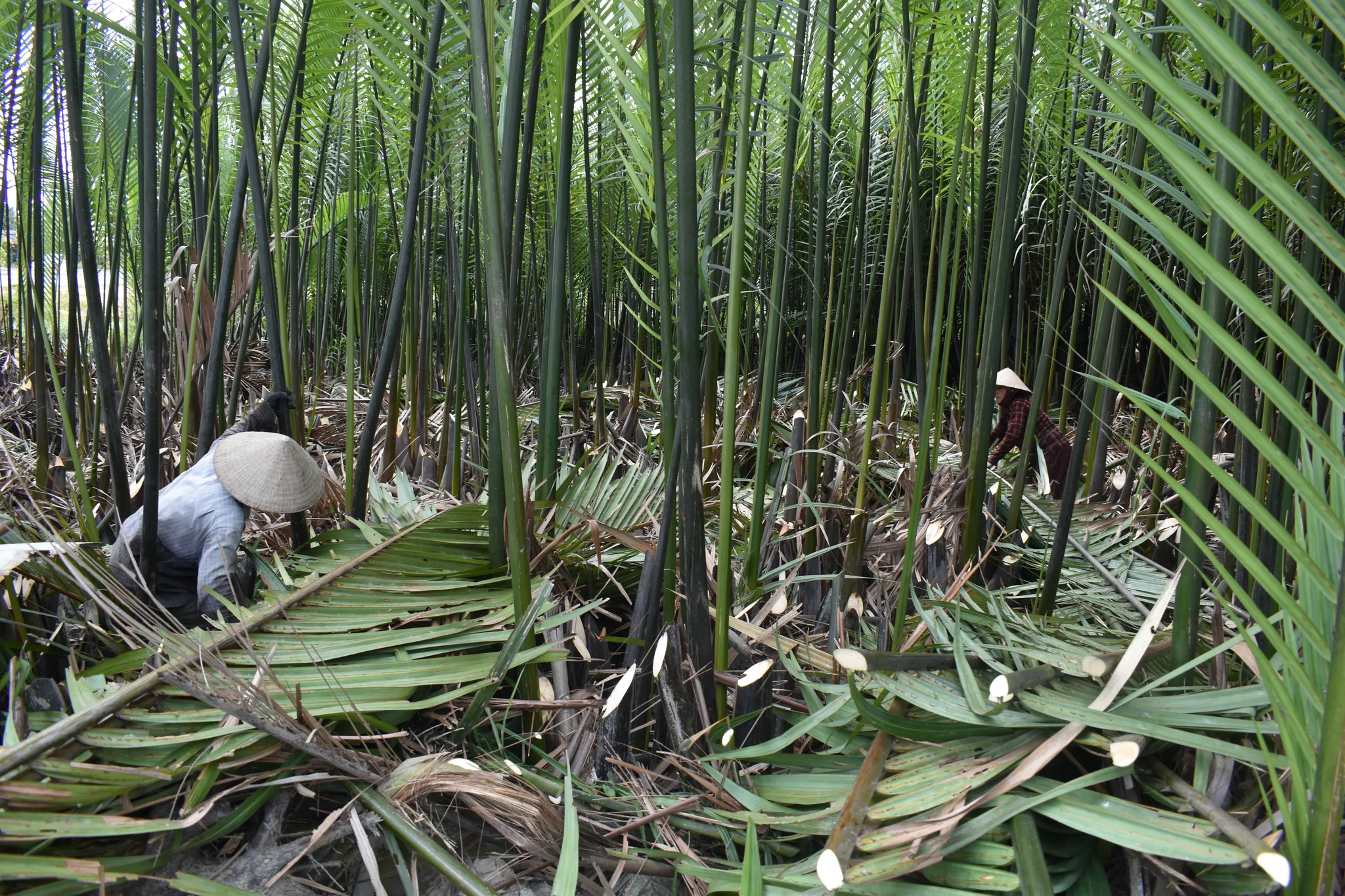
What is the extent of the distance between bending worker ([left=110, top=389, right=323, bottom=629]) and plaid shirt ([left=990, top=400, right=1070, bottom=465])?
147 cm

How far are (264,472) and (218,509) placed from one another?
0.08 metres

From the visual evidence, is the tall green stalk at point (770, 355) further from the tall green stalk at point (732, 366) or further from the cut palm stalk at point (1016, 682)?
the cut palm stalk at point (1016, 682)

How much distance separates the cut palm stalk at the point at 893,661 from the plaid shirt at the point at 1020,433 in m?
1.37

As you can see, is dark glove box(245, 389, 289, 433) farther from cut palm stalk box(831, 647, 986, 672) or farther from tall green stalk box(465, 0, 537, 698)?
cut palm stalk box(831, 647, 986, 672)

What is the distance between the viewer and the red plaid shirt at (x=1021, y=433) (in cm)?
202

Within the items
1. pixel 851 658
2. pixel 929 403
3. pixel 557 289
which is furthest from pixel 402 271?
pixel 851 658

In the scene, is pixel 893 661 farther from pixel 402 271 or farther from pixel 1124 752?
pixel 402 271

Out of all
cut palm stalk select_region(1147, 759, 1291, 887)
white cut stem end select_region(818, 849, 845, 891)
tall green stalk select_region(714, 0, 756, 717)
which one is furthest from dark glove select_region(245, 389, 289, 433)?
cut palm stalk select_region(1147, 759, 1291, 887)

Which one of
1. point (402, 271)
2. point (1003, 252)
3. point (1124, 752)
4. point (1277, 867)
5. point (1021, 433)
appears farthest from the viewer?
point (1021, 433)

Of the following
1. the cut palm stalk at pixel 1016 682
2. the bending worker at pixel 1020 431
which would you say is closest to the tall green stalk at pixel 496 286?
the cut palm stalk at pixel 1016 682

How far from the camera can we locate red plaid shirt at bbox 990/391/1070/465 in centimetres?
202

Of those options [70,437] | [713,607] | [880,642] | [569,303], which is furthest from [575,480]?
[569,303]

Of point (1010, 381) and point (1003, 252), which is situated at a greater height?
point (1003, 252)

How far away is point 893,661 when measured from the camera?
0.66 metres
